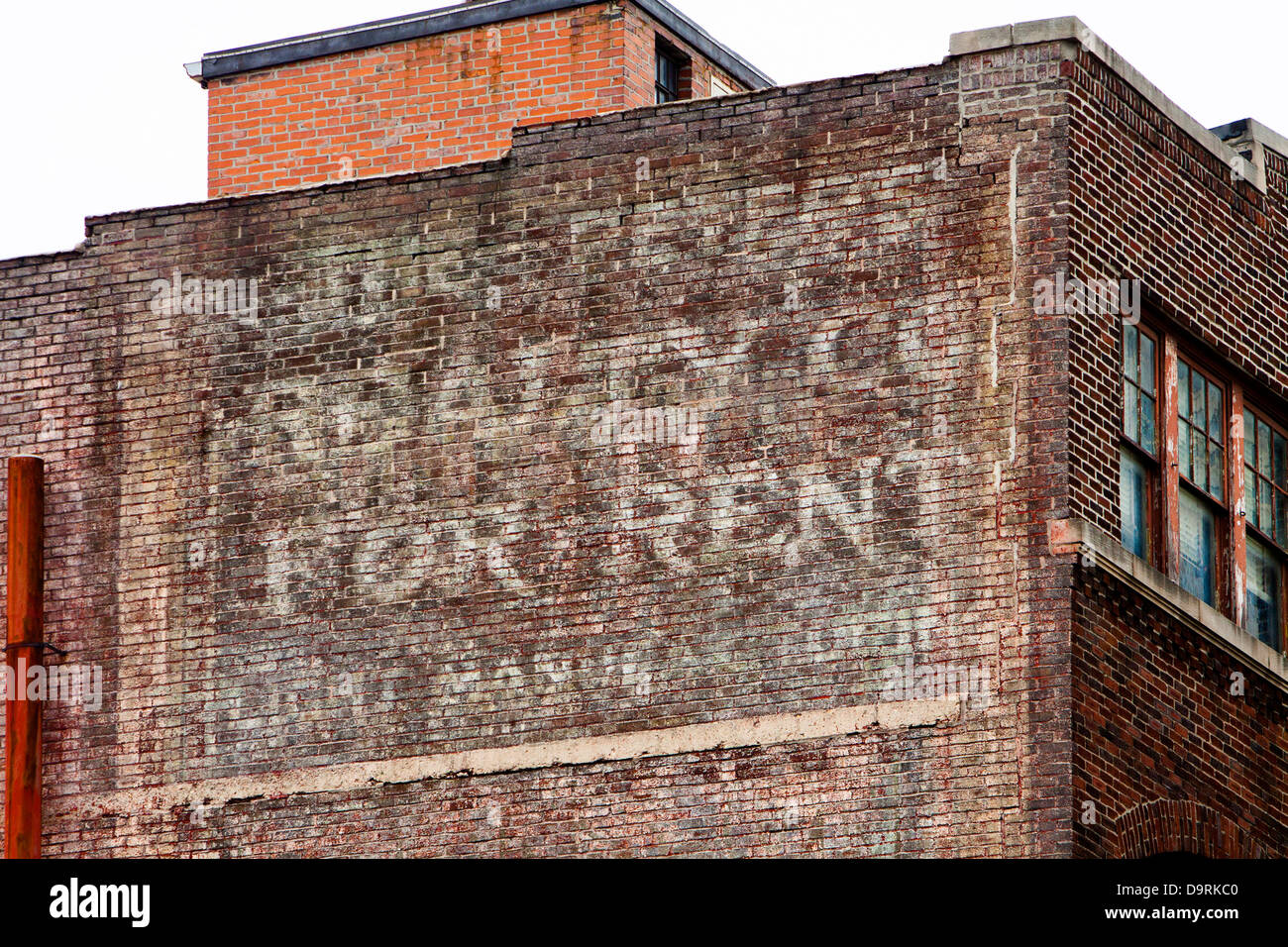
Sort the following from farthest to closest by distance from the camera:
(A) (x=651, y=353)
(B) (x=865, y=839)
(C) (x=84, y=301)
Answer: (C) (x=84, y=301) → (A) (x=651, y=353) → (B) (x=865, y=839)

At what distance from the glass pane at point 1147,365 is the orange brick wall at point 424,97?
6.70 metres

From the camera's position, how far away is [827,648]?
20.0 m

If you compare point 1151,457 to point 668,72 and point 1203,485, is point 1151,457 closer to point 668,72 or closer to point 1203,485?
point 1203,485

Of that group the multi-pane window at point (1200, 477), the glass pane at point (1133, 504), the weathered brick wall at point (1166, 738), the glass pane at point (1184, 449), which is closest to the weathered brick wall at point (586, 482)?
the weathered brick wall at point (1166, 738)

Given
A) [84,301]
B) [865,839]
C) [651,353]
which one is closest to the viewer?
[865,839]

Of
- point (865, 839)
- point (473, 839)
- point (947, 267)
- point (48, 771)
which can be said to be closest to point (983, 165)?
point (947, 267)

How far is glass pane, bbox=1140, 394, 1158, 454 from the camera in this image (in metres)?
20.8

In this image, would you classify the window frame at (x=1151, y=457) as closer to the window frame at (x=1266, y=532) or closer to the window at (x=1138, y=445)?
the window at (x=1138, y=445)

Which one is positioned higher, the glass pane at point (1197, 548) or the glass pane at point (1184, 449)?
the glass pane at point (1184, 449)

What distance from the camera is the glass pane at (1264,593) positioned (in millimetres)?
21734

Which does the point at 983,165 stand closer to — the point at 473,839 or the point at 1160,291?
the point at 1160,291

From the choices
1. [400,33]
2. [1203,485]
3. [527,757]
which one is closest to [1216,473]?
[1203,485]

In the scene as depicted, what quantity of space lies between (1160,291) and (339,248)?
253 inches

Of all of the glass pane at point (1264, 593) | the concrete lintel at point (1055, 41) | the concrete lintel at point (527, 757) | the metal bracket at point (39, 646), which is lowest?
the concrete lintel at point (527, 757)
